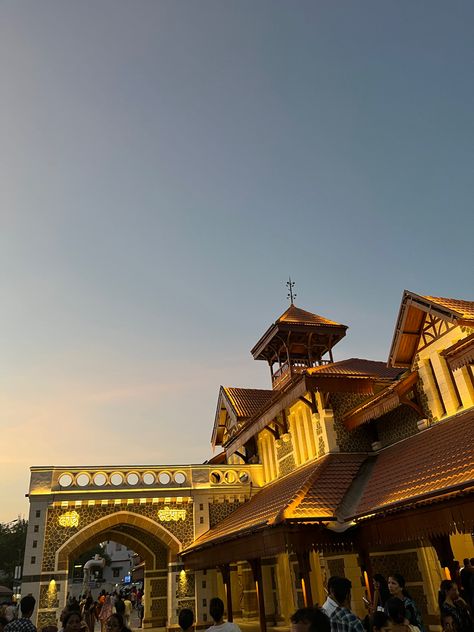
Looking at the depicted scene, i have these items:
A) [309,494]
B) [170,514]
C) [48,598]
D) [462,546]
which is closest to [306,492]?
[309,494]

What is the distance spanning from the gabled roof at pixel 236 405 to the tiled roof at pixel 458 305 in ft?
29.1

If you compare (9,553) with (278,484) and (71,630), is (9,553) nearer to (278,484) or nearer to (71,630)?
(278,484)

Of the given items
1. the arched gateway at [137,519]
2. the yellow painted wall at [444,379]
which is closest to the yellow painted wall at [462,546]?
the yellow painted wall at [444,379]

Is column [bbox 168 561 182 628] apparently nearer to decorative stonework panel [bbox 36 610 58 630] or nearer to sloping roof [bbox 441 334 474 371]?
decorative stonework panel [bbox 36 610 58 630]

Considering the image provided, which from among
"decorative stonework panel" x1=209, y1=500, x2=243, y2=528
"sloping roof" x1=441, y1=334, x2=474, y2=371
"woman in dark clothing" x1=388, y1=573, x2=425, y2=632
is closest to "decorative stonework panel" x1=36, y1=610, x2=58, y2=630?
"decorative stonework panel" x1=209, y1=500, x2=243, y2=528

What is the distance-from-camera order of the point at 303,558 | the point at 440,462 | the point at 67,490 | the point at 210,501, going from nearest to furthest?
the point at 440,462 < the point at 303,558 < the point at 67,490 < the point at 210,501

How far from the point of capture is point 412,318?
11.9 metres

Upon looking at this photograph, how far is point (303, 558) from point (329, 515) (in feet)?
3.16

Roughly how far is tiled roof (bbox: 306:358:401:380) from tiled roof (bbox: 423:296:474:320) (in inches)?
111

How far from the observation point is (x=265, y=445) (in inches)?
696

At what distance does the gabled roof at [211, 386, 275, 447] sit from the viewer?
19.0 metres

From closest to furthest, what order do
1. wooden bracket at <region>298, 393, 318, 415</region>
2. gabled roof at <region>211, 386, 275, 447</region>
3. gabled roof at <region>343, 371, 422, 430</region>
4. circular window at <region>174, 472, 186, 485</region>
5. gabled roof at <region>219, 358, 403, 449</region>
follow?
gabled roof at <region>343, 371, 422, 430</region>
gabled roof at <region>219, 358, 403, 449</region>
wooden bracket at <region>298, 393, 318, 415</region>
circular window at <region>174, 472, 186, 485</region>
gabled roof at <region>211, 386, 275, 447</region>

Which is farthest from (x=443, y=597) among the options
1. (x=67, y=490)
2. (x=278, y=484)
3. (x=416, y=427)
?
(x=67, y=490)

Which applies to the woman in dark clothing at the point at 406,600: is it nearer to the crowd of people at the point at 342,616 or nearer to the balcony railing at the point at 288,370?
the crowd of people at the point at 342,616
